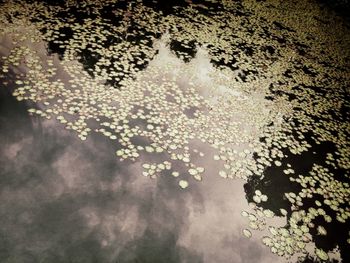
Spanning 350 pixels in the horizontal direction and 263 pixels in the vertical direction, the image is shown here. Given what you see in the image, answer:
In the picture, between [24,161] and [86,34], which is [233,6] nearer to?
[86,34]

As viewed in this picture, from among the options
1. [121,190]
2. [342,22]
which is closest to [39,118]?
[121,190]

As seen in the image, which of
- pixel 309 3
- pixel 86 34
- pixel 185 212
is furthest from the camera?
pixel 309 3

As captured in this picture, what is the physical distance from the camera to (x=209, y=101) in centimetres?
791

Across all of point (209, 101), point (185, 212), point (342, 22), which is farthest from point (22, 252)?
point (342, 22)

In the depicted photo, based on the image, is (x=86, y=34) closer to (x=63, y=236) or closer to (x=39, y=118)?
(x=39, y=118)

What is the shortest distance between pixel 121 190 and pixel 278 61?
855 cm

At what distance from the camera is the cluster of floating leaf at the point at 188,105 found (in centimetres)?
594

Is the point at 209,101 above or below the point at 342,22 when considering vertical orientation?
below

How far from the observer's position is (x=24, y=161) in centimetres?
512

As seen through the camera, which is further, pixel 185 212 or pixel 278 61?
pixel 278 61

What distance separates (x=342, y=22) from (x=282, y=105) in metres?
13.0

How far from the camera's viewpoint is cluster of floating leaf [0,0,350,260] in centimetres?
594

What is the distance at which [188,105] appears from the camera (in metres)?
7.54

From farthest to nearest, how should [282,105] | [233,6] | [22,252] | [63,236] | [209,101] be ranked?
[233,6] < [282,105] < [209,101] < [63,236] < [22,252]
